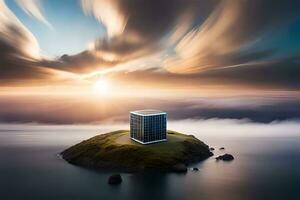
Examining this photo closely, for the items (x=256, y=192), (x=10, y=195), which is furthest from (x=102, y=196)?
(x=256, y=192)

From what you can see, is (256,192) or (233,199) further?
(256,192)

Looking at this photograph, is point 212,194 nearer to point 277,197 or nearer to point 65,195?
point 277,197

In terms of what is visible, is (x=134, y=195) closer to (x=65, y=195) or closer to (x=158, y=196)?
(x=158, y=196)

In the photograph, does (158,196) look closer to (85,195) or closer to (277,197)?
(85,195)

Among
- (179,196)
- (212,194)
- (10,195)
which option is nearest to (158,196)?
(179,196)

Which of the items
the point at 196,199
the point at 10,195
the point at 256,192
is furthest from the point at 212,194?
the point at 10,195

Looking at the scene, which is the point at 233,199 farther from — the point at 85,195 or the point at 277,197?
the point at 85,195
